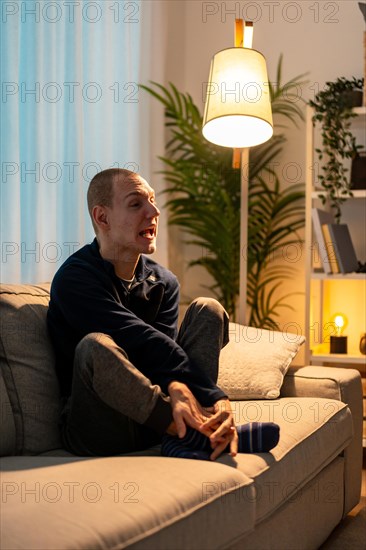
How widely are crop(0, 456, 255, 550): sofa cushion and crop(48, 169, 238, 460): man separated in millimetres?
132

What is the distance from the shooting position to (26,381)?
1999mm

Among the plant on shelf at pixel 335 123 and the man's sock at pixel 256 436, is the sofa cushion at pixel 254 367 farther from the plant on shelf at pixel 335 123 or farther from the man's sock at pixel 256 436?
the plant on shelf at pixel 335 123

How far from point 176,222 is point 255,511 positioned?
2344 mm

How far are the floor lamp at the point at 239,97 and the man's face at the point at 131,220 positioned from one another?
0.78 m

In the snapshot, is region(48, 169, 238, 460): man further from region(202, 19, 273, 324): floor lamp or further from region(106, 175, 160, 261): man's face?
region(202, 19, 273, 324): floor lamp

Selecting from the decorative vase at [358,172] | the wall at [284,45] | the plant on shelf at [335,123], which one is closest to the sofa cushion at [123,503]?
the plant on shelf at [335,123]

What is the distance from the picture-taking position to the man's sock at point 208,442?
1827 millimetres

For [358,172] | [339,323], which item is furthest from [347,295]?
[358,172]

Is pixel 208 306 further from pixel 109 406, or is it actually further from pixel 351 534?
pixel 351 534

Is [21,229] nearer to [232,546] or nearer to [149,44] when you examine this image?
[149,44]

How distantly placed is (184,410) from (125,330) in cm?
29

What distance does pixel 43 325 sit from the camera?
2119 mm

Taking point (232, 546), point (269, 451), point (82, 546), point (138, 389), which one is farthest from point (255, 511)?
point (82, 546)

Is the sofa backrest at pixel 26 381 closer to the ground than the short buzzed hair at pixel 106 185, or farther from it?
closer to the ground
